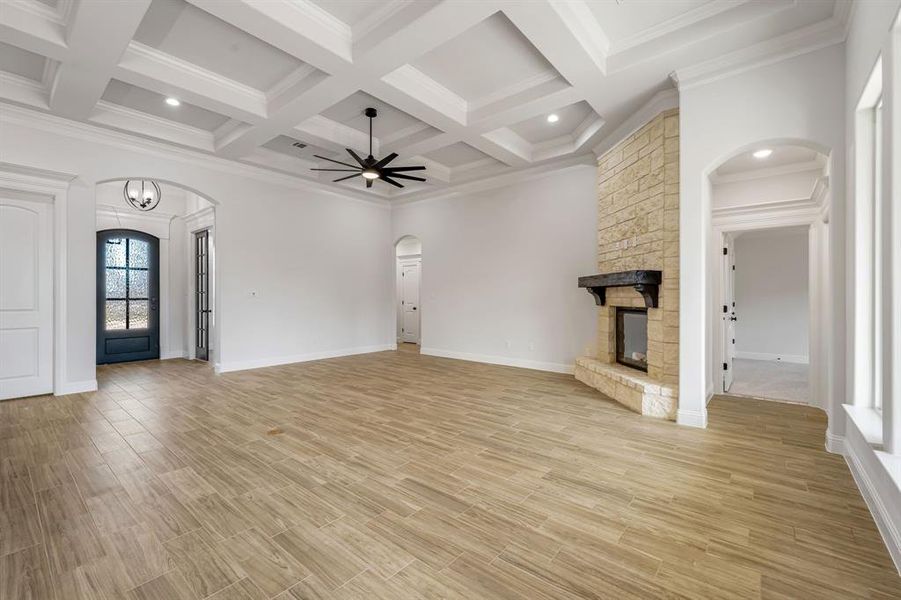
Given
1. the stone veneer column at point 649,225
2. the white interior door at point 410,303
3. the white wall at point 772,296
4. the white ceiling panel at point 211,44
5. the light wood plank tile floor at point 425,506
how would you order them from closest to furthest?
the light wood plank tile floor at point 425,506 < the white ceiling panel at point 211,44 < the stone veneer column at point 649,225 < the white wall at point 772,296 < the white interior door at point 410,303

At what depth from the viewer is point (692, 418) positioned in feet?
12.0

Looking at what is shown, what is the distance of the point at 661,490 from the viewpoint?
246cm

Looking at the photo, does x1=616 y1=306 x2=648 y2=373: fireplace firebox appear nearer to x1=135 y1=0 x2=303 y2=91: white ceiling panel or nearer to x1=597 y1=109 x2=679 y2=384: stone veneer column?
x1=597 y1=109 x2=679 y2=384: stone veneer column

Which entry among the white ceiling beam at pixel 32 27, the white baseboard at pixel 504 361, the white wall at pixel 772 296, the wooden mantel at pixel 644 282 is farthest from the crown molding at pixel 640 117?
the white ceiling beam at pixel 32 27

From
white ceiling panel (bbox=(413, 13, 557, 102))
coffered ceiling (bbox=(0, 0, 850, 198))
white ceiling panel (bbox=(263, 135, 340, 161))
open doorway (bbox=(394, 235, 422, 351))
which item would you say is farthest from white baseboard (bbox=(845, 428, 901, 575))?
open doorway (bbox=(394, 235, 422, 351))

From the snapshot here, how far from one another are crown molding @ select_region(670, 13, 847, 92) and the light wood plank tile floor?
324 centimetres

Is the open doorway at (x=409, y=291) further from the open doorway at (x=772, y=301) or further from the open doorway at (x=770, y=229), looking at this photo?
the open doorway at (x=772, y=301)

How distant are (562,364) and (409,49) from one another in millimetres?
4777

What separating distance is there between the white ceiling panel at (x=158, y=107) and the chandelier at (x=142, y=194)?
7.90 feet

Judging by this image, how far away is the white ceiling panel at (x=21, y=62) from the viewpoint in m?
3.75

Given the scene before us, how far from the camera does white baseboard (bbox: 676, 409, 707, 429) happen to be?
3.64 metres

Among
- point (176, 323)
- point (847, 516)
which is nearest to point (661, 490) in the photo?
point (847, 516)

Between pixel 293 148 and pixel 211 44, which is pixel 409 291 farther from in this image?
pixel 211 44

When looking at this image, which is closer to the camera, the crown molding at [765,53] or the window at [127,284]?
the crown molding at [765,53]
